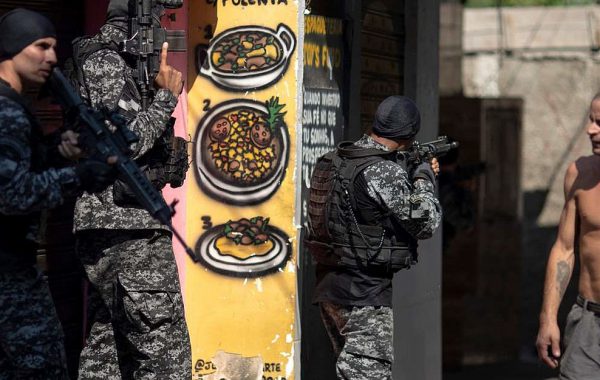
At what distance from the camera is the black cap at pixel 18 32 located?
5012 millimetres

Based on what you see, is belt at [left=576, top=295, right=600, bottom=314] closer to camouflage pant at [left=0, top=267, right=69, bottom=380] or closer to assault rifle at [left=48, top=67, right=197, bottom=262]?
assault rifle at [left=48, top=67, right=197, bottom=262]

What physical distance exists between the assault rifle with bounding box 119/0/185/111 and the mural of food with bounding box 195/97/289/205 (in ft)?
3.48

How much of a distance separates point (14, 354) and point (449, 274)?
6.72 meters

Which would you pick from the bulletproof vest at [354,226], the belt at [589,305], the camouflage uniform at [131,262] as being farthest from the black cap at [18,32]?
the belt at [589,305]

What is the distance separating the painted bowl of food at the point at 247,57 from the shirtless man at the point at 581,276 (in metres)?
1.86

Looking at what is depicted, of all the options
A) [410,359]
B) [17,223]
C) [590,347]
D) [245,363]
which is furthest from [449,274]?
[17,223]

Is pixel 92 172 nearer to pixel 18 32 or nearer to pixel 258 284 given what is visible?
pixel 18 32

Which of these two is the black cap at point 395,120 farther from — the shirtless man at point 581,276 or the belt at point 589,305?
the belt at point 589,305

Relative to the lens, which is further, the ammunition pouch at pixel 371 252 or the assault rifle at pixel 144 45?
the ammunition pouch at pixel 371 252

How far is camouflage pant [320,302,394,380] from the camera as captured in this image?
20.8 feet

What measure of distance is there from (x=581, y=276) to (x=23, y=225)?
7.48 feet

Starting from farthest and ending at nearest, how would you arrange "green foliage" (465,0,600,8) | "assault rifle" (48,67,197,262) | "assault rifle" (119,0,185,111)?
"green foliage" (465,0,600,8) < "assault rifle" (119,0,185,111) < "assault rifle" (48,67,197,262)

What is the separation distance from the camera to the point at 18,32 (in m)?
5.01

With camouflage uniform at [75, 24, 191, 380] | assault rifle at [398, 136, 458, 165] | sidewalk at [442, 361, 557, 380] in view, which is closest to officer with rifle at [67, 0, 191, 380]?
camouflage uniform at [75, 24, 191, 380]
